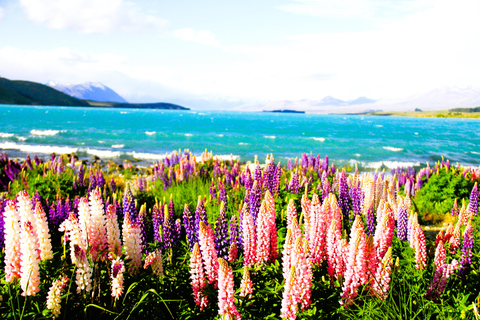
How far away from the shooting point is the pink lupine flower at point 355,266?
2996 millimetres

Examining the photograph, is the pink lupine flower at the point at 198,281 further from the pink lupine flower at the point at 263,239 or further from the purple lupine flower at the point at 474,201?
the purple lupine flower at the point at 474,201

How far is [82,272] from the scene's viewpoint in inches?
121

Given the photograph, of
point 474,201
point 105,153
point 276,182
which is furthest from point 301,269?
point 105,153

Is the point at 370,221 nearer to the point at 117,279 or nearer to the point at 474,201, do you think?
the point at 474,201

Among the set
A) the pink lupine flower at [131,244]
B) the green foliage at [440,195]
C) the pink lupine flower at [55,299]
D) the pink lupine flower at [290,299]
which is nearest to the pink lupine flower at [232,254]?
the pink lupine flower at [131,244]

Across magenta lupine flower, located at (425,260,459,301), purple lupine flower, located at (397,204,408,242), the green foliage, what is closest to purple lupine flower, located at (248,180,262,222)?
purple lupine flower, located at (397,204,408,242)

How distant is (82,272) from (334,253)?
2.42m

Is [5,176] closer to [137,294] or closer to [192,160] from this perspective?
[192,160]

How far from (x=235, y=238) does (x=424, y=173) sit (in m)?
8.90

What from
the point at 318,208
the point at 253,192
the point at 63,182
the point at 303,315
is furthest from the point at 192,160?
the point at 303,315

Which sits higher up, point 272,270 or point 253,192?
point 253,192

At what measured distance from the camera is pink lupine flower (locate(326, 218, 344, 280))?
11.2 feet

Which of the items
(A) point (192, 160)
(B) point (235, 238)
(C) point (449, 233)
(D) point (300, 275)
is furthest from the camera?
(A) point (192, 160)

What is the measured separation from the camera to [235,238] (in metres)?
4.46
